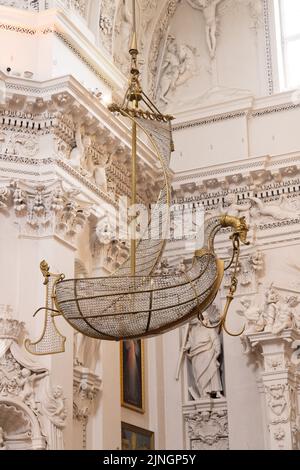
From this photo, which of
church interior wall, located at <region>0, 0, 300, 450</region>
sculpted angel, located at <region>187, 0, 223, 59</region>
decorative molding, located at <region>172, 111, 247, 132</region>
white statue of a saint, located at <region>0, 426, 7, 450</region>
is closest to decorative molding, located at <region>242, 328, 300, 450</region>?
church interior wall, located at <region>0, 0, 300, 450</region>

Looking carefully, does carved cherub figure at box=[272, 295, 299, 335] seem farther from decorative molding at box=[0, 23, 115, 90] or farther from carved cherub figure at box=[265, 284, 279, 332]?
decorative molding at box=[0, 23, 115, 90]

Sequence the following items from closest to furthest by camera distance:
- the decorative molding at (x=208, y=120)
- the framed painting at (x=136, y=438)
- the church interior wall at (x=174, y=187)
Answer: the church interior wall at (x=174, y=187) → the framed painting at (x=136, y=438) → the decorative molding at (x=208, y=120)

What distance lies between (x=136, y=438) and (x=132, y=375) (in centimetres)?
91

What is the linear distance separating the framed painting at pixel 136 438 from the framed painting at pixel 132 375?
308 millimetres

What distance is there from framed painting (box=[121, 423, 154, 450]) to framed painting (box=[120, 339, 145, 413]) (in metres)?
0.31

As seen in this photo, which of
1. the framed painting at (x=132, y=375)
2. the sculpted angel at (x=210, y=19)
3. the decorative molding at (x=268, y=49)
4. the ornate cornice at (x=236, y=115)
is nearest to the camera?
the framed painting at (x=132, y=375)

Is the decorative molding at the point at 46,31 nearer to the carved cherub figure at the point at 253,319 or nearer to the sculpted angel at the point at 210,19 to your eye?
the sculpted angel at the point at 210,19

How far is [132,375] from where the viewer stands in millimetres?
14148

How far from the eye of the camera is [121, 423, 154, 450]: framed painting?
44.4ft

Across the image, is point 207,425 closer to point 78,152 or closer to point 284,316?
point 284,316

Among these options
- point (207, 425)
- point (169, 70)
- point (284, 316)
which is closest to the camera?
point (284, 316)

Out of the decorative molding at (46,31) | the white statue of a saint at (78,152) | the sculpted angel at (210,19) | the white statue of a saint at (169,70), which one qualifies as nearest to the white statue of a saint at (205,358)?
the white statue of a saint at (78,152)

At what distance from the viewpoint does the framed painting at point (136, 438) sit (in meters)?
13.5

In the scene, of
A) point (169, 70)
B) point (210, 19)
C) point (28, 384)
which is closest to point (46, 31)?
point (169, 70)
